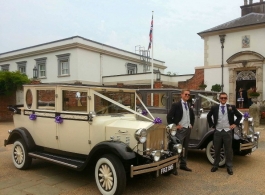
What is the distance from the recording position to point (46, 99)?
5.66 m

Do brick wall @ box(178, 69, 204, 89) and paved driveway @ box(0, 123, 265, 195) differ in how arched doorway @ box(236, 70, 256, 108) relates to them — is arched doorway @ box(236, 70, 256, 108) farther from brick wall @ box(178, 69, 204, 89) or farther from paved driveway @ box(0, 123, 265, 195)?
paved driveway @ box(0, 123, 265, 195)

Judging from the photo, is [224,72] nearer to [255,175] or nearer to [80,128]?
[255,175]

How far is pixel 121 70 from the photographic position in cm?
2772

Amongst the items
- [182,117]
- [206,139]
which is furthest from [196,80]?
[182,117]

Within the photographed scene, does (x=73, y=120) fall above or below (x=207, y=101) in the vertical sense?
below

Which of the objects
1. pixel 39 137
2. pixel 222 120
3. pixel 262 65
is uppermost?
pixel 262 65

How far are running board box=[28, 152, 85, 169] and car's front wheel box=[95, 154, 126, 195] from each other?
1.48ft

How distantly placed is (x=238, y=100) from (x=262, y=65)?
2.72 metres

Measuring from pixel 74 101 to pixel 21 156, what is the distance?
77.8 inches


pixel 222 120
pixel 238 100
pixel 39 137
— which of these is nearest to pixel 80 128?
pixel 39 137

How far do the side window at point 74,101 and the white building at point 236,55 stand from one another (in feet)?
50.8

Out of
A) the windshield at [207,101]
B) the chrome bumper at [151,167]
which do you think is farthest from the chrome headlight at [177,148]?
the windshield at [207,101]

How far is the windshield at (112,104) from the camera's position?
16.5 ft

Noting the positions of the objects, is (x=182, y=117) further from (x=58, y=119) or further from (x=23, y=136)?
(x=23, y=136)
